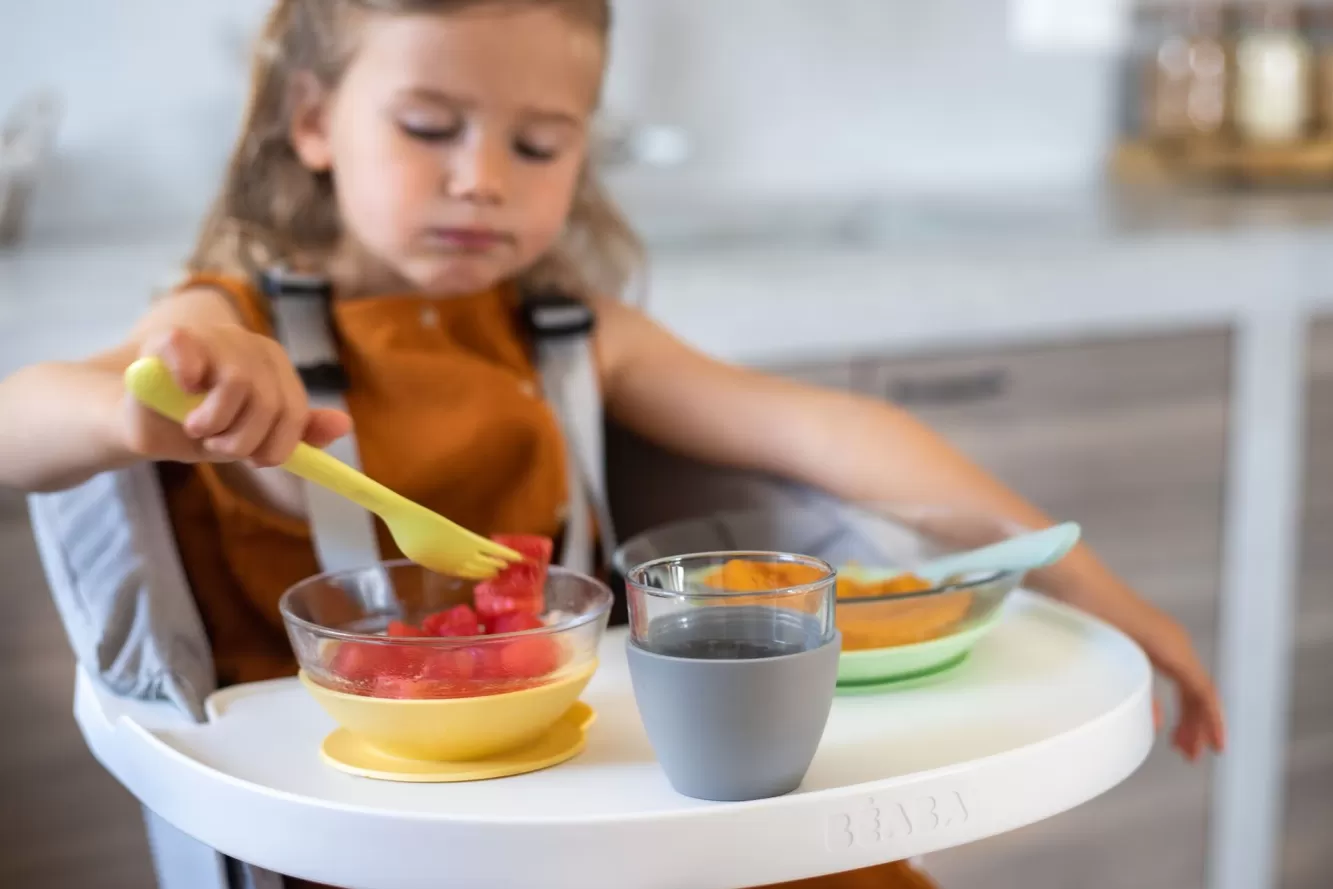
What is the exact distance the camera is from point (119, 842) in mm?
1202

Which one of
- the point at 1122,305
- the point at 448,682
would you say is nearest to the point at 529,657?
the point at 448,682

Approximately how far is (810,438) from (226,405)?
0.48 meters

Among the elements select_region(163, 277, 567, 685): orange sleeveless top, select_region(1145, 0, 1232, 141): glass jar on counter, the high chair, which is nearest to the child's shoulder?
select_region(163, 277, 567, 685): orange sleeveless top

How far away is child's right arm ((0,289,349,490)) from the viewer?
553 millimetres

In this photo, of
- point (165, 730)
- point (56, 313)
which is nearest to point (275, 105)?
point (56, 313)

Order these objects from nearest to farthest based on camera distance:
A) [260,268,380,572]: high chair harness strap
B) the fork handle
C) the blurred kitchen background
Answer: the fork handle, [260,268,380,572]: high chair harness strap, the blurred kitchen background

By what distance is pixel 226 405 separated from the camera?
549mm

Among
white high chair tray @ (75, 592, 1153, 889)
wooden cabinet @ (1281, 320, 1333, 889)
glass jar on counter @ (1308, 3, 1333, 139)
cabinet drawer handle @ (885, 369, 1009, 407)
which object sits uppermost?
glass jar on counter @ (1308, 3, 1333, 139)

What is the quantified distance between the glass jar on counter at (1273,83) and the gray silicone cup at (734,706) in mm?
1914

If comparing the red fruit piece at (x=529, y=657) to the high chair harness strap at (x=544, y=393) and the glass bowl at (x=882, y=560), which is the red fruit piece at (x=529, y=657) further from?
the high chair harness strap at (x=544, y=393)

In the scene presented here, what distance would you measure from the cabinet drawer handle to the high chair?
0.71 m

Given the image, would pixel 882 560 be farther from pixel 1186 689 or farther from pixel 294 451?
pixel 294 451

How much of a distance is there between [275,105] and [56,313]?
1.02ft

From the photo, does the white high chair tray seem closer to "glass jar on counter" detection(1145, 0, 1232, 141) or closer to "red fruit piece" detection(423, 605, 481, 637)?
"red fruit piece" detection(423, 605, 481, 637)
